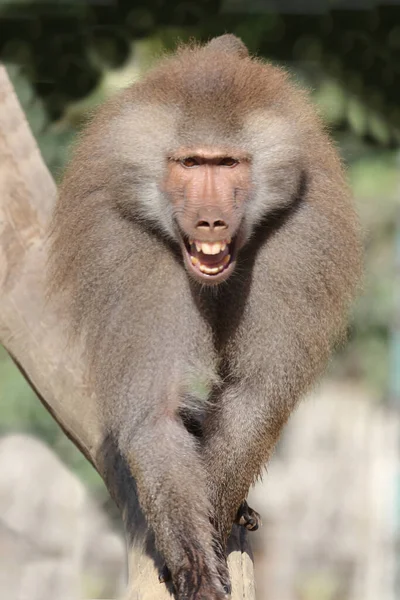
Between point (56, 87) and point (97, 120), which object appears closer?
point (97, 120)

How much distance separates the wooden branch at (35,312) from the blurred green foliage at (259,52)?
1.62 metres

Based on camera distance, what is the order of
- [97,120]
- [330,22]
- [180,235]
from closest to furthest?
[180,235]
[97,120]
[330,22]

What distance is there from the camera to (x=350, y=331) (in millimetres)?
5238

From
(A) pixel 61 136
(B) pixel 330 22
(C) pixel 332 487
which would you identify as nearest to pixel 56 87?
(A) pixel 61 136

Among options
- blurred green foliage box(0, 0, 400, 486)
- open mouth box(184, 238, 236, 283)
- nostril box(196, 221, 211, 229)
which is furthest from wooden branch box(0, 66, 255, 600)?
blurred green foliage box(0, 0, 400, 486)

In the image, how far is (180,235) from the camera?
8.90 ft

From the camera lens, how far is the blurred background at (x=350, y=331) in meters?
5.27

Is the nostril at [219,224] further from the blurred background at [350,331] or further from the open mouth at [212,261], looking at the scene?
the blurred background at [350,331]

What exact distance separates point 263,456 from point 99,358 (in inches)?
20.4

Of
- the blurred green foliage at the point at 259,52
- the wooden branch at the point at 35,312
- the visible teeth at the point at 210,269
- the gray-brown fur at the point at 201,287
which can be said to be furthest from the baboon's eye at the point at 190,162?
the blurred green foliage at the point at 259,52

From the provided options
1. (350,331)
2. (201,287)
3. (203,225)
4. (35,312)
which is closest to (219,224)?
(203,225)

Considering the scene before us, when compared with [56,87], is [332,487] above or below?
below

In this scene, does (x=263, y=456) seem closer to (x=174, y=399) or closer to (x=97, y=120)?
(x=174, y=399)

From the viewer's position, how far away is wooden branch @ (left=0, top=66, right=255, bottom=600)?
10.8ft
